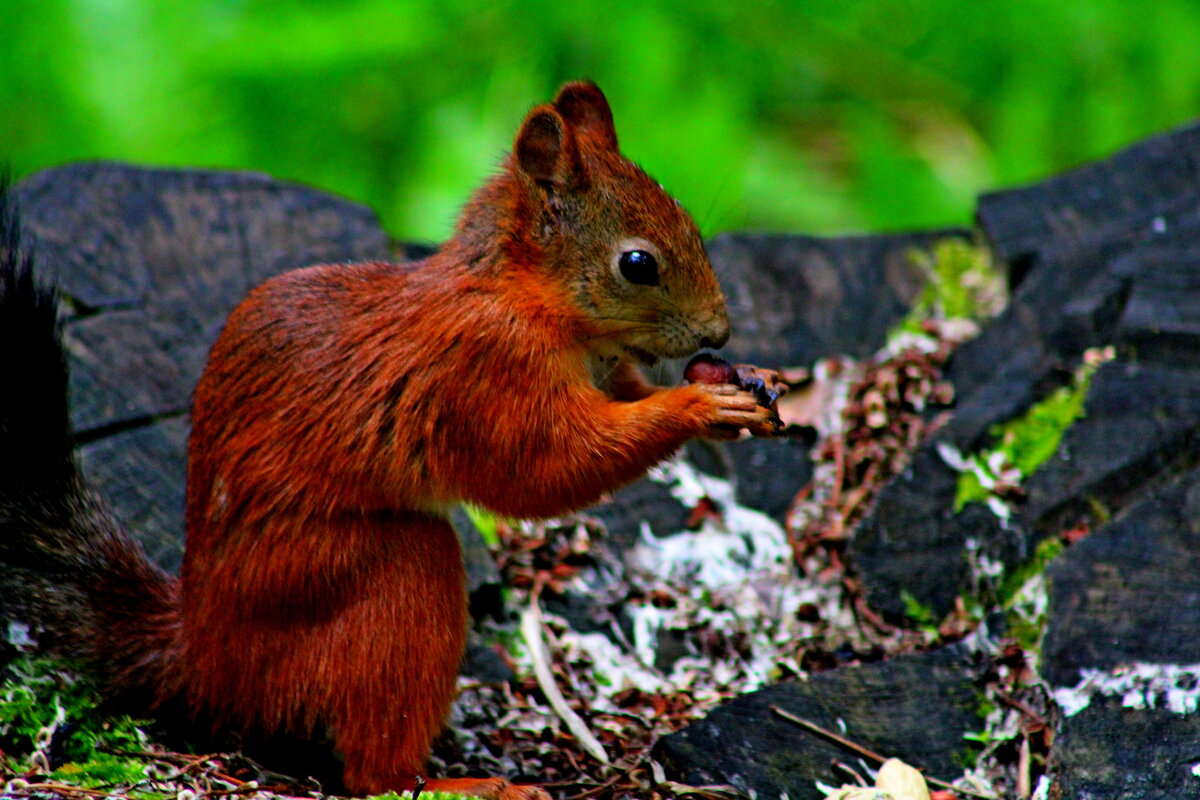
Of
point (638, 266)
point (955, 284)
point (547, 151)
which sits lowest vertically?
point (638, 266)

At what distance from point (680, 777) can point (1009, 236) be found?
205cm

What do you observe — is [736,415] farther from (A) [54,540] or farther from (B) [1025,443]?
(A) [54,540]

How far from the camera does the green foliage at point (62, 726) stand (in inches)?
96.9

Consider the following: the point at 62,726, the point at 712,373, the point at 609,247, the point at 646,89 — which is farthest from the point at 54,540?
the point at 646,89

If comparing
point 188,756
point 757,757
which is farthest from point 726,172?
point 188,756

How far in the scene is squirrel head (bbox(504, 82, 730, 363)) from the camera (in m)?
2.66

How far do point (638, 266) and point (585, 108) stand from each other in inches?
19.4

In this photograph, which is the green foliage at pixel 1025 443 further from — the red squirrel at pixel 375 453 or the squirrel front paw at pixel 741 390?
the red squirrel at pixel 375 453

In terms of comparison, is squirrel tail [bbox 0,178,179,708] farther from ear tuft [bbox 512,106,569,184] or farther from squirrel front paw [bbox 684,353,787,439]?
squirrel front paw [bbox 684,353,787,439]

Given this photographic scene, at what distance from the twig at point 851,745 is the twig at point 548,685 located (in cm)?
41

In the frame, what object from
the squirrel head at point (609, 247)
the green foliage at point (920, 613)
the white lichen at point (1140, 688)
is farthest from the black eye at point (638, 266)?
the white lichen at point (1140, 688)

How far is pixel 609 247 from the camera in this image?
8.77ft

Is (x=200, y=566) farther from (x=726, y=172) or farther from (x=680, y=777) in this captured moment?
(x=726, y=172)

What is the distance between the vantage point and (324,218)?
3.86m
